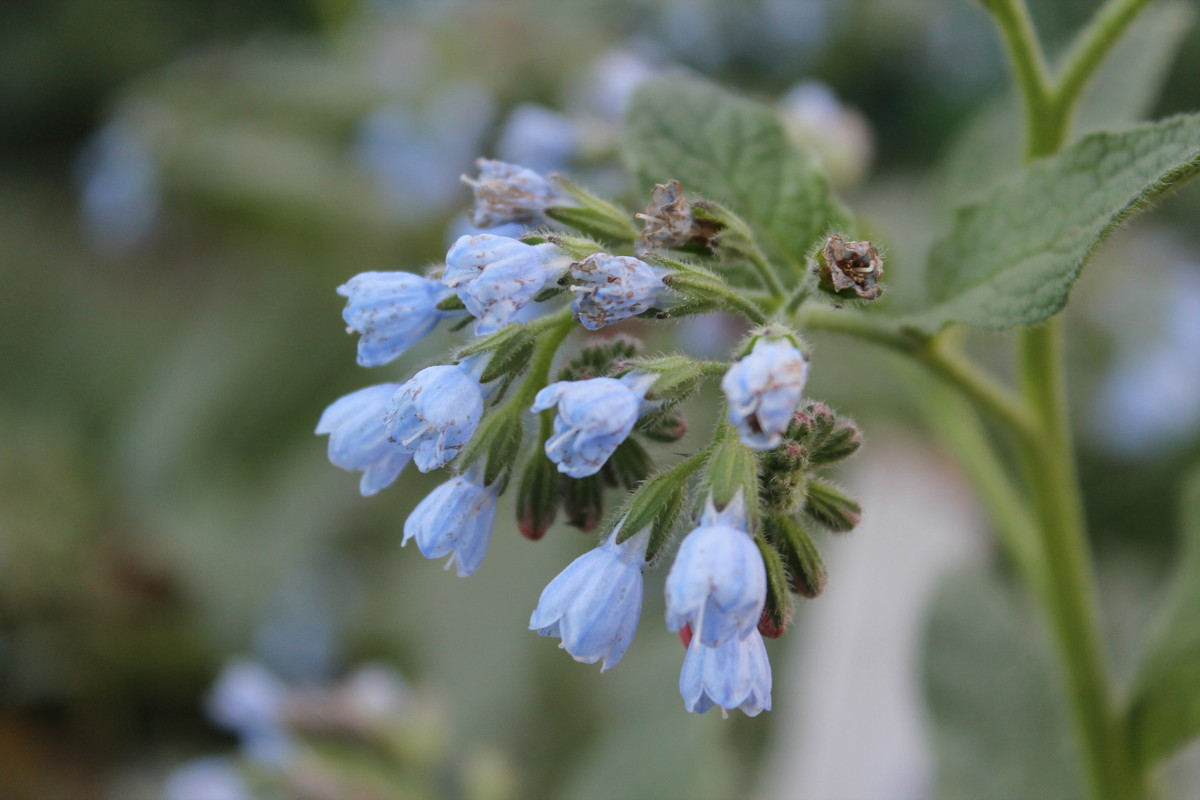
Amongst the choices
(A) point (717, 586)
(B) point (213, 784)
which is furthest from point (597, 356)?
(B) point (213, 784)

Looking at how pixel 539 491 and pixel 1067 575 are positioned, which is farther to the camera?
pixel 1067 575

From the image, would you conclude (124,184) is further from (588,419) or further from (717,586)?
(717,586)

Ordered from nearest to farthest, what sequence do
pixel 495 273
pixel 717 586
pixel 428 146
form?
1. pixel 717 586
2. pixel 495 273
3. pixel 428 146

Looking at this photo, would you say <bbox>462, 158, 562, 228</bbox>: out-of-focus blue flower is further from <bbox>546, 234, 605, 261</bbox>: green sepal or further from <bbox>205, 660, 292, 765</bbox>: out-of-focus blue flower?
<bbox>205, 660, 292, 765</bbox>: out-of-focus blue flower

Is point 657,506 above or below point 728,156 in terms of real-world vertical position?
below

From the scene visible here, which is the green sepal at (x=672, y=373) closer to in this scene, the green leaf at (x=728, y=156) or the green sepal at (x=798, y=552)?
the green sepal at (x=798, y=552)

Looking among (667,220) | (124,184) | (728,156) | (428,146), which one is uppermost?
(124,184)

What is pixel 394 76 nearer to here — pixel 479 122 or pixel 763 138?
pixel 479 122

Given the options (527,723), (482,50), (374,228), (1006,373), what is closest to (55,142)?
(374,228)
